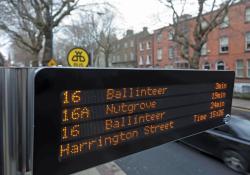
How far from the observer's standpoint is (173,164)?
6.56 meters

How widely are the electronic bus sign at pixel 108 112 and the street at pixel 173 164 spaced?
12.6 ft

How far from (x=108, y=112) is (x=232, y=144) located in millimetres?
5475

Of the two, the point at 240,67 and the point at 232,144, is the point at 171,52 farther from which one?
the point at 232,144

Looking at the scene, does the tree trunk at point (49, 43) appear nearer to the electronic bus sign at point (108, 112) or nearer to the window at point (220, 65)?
the electronic bus sign at point (108, 112)

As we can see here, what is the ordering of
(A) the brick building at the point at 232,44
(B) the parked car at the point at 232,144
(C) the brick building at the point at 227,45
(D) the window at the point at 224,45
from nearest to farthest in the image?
(B) the parked car at the point at 232,144 < (C) the brick building at the point at 227,45 < (A) the brick building at the point at 232,44 < (D) the window at the point at 224,45

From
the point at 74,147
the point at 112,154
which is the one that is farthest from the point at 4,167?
the point at 112,154

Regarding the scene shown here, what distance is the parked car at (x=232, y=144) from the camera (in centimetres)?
602

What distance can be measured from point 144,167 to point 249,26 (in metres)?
27.2

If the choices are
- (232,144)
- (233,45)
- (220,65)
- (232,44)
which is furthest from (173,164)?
(220,65)

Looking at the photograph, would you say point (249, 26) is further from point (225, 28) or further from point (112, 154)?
point (112, 154)

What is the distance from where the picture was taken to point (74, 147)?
1673 mm

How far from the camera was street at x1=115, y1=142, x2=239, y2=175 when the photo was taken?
6.07m

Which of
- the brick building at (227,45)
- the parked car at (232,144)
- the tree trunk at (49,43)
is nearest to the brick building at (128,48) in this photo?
the brick building at (227,45)

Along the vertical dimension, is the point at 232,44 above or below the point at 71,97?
above
